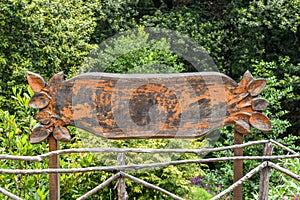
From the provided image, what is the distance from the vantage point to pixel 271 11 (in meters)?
6.30

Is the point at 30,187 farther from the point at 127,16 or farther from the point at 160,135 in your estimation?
the point at 127,16

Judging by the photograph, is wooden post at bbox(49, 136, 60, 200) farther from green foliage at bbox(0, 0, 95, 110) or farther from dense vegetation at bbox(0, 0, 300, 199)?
green foliage at bbox(0, 0, 95, 110)

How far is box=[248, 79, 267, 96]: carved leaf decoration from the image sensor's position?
9.55ft

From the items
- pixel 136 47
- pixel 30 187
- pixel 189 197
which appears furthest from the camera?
pixel 136 47

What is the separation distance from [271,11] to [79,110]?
416 centimetres

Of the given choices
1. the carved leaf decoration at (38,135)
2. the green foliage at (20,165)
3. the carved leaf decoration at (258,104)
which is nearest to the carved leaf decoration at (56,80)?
the carved leaf decoration at (38,135)

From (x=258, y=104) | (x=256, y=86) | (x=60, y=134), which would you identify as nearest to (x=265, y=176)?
(x=258, y=104)

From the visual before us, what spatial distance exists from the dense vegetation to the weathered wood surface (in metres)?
0.54

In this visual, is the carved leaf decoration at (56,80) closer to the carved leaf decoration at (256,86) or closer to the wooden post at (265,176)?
the carved leaf decoration at (256,86)

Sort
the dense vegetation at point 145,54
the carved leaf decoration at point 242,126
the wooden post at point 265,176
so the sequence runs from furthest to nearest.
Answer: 1. the dense vegetation at point 145,54
2. the carved leaf decoration at point 242,126
3. the wooden post at point 265,176

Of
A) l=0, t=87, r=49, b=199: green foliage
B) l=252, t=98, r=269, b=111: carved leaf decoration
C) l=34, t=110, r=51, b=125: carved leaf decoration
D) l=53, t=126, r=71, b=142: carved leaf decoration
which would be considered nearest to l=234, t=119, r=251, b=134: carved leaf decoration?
l=252, t=98, r=269, b=111: carved leaf decoration

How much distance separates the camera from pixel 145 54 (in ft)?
18.9

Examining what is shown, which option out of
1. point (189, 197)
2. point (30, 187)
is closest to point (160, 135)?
point (30, 187)

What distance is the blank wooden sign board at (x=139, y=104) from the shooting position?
2.82m
